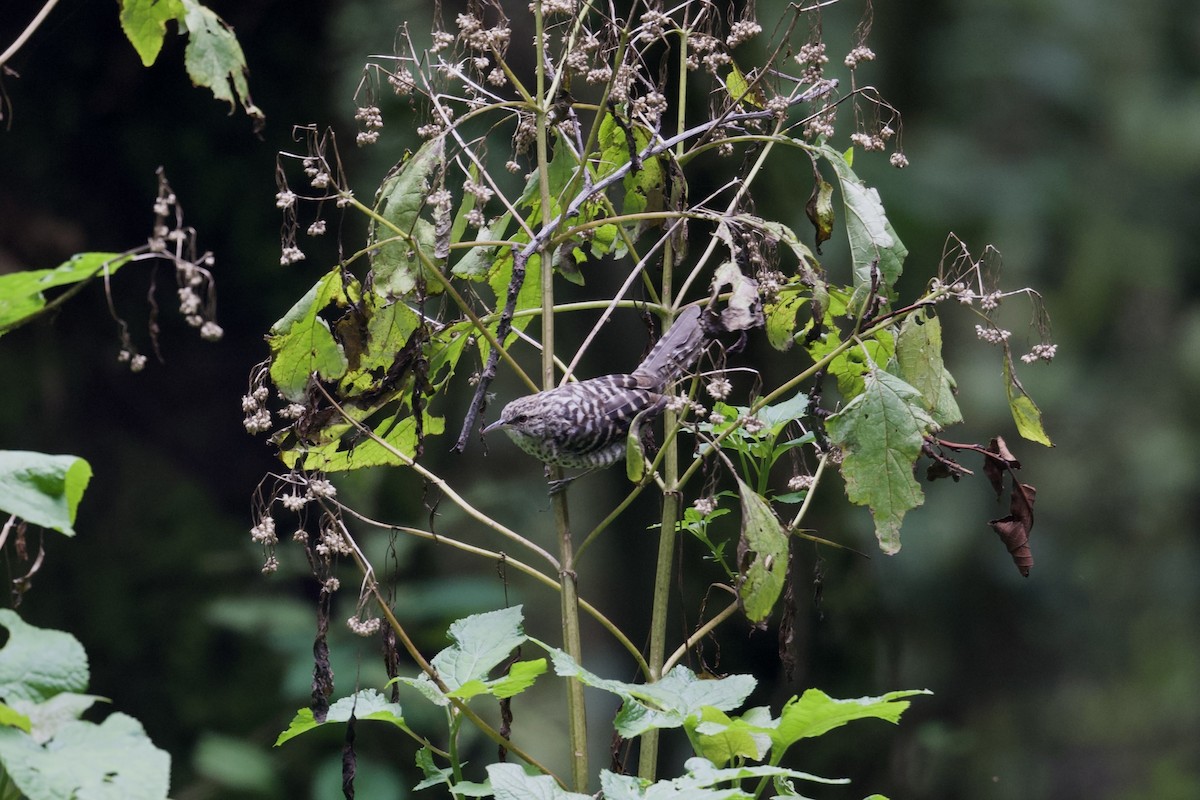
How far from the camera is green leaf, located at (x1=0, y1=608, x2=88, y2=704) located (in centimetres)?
56

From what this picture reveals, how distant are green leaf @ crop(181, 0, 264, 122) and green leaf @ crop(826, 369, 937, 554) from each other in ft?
1.40

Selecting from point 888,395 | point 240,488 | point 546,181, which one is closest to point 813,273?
point 888,395

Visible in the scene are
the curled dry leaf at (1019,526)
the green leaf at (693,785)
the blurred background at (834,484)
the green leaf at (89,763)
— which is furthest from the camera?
the blurred background at (834,484)

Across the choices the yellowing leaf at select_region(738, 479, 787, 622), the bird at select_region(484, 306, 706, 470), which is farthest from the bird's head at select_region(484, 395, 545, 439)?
the yellowing leaf at select_region(738, 479, 787, 622)

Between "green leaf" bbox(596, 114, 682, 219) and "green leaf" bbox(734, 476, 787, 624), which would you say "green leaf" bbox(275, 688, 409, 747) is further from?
"green leaf" bbox(596, 114, 682, 219)

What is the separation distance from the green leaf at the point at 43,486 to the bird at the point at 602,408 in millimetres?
391

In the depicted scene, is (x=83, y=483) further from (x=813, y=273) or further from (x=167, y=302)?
(x=167, y=302)

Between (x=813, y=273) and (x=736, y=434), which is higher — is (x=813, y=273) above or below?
above

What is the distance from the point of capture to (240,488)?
1931mm

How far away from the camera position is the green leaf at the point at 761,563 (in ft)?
2.43

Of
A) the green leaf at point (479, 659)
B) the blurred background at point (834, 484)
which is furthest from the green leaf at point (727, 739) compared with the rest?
the blurred background at point (834, 484)

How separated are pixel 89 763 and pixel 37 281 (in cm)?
23

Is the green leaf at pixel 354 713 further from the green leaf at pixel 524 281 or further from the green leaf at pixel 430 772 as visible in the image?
the green leaf at pixel 524 281

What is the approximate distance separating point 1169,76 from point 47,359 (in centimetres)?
196
